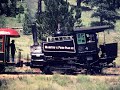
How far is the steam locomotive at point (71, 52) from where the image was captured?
2205cm

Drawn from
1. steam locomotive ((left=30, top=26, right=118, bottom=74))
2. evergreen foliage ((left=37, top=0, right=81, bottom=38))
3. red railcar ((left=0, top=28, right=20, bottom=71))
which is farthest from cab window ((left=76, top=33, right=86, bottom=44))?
evergreen foliage ((left=37, top=0, right=81, bottom=38))

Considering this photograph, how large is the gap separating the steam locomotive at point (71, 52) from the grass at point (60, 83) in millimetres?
2166

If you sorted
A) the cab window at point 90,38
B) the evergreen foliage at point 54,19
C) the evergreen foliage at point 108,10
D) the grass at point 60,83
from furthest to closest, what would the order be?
the evergreen foliage at point 108,10 → the evergreen foliage at point 54,19 → the cab window at point 90,38 → the grass at point 60,83

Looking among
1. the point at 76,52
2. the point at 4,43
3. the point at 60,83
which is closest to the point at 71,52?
the point at 76,52

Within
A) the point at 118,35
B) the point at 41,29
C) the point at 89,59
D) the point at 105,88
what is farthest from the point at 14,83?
the point at 118,35

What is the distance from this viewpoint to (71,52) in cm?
2211

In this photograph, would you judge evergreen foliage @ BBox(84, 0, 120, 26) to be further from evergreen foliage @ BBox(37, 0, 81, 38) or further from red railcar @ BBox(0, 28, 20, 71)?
red railcar @ BBox(0, 28, 20, 71)

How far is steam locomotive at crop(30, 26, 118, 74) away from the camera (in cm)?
2205

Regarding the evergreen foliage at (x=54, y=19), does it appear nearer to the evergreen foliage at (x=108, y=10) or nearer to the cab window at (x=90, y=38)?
the cab window at (x=90, y=38)

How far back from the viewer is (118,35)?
163 feet

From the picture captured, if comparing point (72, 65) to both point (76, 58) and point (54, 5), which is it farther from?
point (54, 5)

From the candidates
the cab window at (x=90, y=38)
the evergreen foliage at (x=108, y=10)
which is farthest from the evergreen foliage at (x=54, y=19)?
the evergreen foliage at (x=108, y=10)

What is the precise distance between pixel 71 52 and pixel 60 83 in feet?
14.7

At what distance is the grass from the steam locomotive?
2.17 meters
